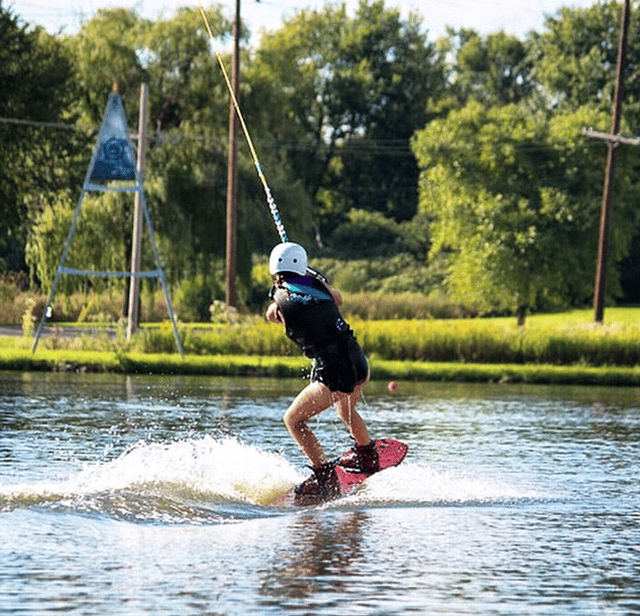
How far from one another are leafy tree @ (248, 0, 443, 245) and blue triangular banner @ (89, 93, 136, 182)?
48879 mm

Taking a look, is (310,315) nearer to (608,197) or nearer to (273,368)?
(273,368)

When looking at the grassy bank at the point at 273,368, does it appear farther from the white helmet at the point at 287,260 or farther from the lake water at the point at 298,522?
the white helmet at the point at 287,260

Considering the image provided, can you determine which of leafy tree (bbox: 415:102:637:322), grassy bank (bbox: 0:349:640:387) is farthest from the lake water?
leafy tree (bbox: 415:102:637:322)

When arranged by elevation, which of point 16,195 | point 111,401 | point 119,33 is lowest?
point 111,401

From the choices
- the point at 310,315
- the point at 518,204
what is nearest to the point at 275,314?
the point at 310,315

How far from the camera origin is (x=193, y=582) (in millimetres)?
9383

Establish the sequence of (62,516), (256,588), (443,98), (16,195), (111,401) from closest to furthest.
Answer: (256,588)
(62,516)
(111,401)
(16,195)
(443,98)

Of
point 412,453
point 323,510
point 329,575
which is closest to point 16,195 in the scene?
point 412,453

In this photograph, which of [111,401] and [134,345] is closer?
[111,401]

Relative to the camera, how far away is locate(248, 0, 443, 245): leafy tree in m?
84.4

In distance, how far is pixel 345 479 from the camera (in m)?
13.7

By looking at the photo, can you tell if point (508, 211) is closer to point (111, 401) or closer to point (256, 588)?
point (111, 401)

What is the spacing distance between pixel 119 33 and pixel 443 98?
132ft

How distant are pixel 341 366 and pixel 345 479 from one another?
43.1 inches
